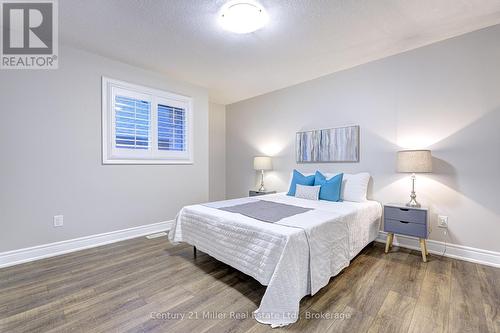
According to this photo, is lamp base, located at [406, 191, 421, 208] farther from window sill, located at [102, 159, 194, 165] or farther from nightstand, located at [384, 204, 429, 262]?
window sill, located at [102, 159, 194, 165]

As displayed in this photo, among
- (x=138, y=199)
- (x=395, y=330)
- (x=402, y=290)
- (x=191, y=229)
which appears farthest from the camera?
(x=138, y=199)

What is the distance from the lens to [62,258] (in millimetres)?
2580

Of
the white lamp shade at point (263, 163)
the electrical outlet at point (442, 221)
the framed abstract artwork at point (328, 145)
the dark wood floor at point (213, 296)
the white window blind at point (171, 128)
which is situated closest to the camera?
the dark wood floor at point (213, 296)

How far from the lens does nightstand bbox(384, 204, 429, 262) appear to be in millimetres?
2445

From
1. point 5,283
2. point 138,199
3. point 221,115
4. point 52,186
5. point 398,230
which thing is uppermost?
point 221,115

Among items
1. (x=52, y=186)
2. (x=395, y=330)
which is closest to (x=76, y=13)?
(x=52, y=186)

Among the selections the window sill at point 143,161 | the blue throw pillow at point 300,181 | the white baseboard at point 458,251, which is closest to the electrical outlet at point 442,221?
the white baseboard at point 458,251

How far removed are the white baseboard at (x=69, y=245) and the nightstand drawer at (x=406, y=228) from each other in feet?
10.6

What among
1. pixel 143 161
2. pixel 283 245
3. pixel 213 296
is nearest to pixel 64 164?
pixel 143 161

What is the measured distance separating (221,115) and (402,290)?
461cm

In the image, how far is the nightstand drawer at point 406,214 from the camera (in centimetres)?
245

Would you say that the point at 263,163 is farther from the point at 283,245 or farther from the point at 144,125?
the point at 283,245

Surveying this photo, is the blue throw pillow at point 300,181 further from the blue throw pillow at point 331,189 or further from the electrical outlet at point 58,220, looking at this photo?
the electrical outlet at point 58,220

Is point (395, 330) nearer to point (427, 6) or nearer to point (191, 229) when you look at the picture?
point (191, 229)
